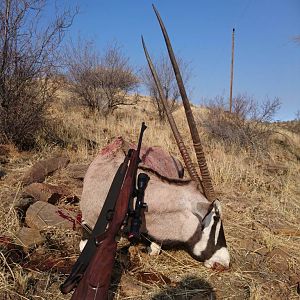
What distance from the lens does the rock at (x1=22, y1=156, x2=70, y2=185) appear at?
441 centimetres

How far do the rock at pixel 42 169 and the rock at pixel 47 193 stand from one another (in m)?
0.51

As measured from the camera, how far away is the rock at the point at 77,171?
15.2 feet

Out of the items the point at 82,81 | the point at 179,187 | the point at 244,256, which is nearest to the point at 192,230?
the point at 179,187

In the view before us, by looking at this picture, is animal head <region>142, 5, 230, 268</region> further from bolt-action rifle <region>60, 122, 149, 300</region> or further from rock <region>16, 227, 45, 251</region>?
rock <region>16, 227, 45, 251</region>

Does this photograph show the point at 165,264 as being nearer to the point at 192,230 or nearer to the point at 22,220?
the point at 192,230

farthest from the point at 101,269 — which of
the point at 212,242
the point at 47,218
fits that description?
the point at 47,218

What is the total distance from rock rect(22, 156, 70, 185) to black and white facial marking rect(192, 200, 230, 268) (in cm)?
249

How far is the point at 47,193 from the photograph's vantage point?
3801 millimetres

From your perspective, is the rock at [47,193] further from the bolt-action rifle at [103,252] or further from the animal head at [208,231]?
the animal head at [208,231]

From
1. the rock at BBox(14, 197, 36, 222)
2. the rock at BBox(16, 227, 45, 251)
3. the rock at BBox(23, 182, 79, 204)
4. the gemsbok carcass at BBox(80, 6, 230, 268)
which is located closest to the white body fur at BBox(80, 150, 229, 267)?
the gemsbok carcass at BBox(80, 6, 230, 268)

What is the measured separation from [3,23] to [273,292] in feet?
18.3

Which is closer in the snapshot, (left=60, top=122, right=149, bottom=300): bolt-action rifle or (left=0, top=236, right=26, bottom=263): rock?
(left=60, top=122, right=149, bottom=300): bolt-action rifle

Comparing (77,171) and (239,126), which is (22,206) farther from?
(239,126)

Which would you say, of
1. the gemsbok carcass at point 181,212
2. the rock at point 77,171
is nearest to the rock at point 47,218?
the gemsbok carcass at point 181,212
